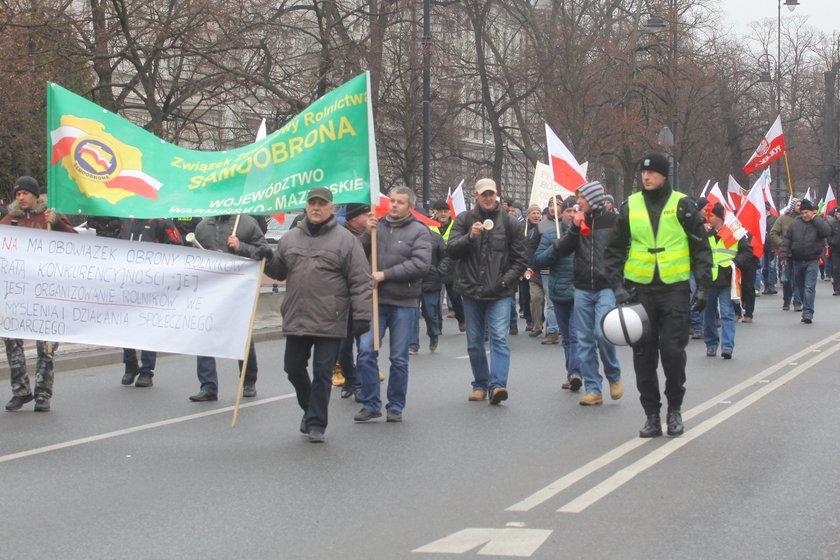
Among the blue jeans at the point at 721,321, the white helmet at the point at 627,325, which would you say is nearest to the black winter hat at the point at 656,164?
the white helmet at the point at 627,325

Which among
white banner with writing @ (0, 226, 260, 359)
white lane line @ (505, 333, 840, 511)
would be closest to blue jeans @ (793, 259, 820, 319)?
white lane line @ (505, 333, 840, 511)

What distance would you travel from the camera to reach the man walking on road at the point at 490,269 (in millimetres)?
10453

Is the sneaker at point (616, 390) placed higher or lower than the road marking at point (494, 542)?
higher

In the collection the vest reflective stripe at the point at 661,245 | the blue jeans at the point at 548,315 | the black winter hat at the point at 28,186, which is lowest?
the blue jeans at the point at 548,315

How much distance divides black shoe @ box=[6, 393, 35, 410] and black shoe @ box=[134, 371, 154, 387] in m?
1.83

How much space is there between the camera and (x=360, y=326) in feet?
28.2

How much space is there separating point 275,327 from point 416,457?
11.0m

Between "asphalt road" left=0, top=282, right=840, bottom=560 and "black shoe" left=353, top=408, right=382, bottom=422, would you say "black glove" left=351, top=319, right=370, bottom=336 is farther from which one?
"black shoe" left=353, top=408, right=382, bottom=422

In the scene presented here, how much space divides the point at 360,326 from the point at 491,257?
218 centimetres

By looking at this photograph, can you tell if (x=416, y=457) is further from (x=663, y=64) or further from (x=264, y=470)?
(x=663, y=64)

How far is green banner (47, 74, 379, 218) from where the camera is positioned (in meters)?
9.25

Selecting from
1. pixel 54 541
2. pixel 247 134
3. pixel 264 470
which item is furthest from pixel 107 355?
pixel 247 134

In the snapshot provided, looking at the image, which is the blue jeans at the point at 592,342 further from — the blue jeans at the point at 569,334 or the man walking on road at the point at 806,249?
the man walking on road at the point at 806,249

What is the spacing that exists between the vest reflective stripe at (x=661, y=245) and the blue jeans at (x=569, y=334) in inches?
104
